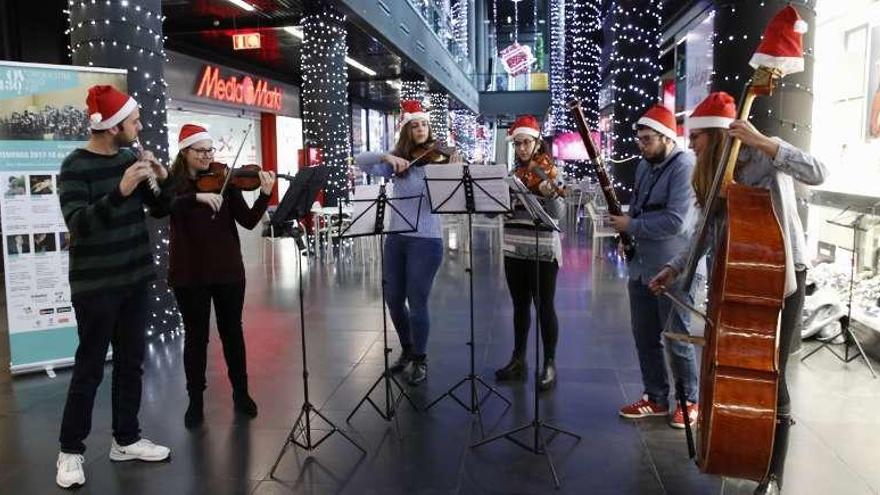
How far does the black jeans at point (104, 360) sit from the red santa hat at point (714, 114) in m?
2.54

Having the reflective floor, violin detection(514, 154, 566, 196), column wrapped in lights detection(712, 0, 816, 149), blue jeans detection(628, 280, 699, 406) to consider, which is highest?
column wrapped in lights detection(712, 0, 816, 149)

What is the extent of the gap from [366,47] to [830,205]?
1001 cm

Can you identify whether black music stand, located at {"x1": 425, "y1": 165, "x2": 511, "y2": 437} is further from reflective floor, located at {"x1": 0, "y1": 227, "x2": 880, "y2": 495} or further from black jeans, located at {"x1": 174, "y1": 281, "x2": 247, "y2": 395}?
black jeans, located at {"x1": 174, "y1": 281, "x2": 247, "y2": 395}

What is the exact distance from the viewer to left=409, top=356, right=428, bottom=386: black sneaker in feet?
14.4

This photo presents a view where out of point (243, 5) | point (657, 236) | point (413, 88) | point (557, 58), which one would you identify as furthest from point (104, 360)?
point (557, 58)

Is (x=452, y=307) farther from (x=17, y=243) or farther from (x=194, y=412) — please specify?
(x=17, y=243)

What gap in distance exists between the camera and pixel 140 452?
3.26 metres

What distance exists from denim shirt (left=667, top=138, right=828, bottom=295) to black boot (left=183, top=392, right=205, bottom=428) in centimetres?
272

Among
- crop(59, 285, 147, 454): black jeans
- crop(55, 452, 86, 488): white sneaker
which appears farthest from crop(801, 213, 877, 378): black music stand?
crop(55, 452, 86, 488): white sneaker

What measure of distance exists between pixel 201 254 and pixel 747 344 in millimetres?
2630

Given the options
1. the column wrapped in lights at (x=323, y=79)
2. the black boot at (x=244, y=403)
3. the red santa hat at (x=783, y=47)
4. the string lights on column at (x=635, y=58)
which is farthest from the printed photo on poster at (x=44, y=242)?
the string lights on column at (x=635, y=58)

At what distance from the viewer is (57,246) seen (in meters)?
4.70

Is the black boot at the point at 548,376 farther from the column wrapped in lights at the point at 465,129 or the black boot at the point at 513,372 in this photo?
the column wrapped in lights at the point at 465,129

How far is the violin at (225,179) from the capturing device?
3.51 meters
